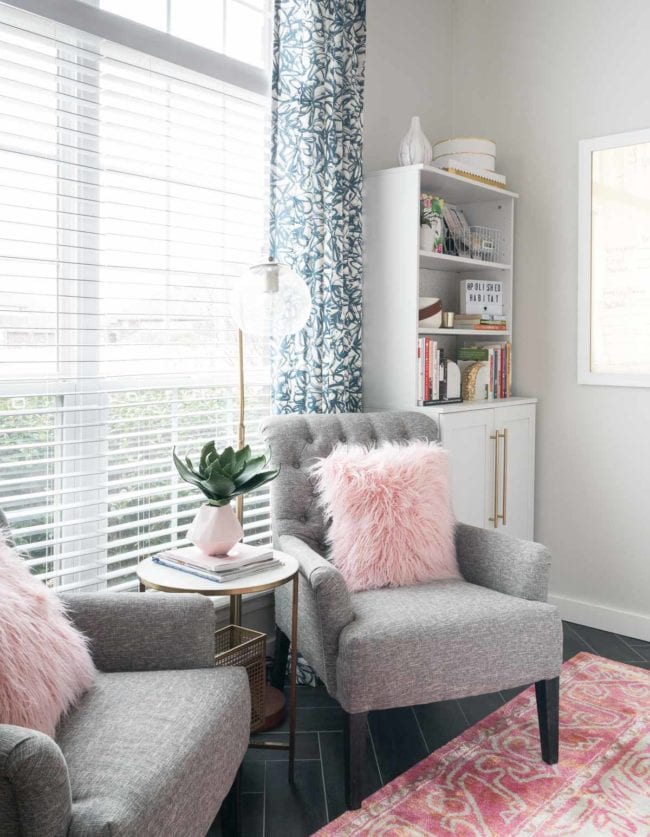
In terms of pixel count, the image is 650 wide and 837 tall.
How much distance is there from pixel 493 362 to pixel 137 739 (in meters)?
2.42

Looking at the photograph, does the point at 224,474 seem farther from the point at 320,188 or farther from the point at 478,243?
the point at 478,243

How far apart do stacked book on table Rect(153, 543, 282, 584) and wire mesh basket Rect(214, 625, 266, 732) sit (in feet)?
0.77

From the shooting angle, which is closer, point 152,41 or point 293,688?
point 293,688

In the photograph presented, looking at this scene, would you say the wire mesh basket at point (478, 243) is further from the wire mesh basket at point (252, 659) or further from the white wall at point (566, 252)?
the wire mesh basket at point (252, 659)

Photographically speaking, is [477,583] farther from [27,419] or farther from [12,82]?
[12,82]

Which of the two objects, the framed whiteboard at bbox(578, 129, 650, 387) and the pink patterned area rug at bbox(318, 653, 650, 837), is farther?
the framed whiteboard at bbox(578, 129, 650, 387)

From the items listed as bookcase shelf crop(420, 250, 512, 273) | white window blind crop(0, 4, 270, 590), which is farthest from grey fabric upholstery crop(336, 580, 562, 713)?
bookcase shelf crop(420, 250, 512, 273)

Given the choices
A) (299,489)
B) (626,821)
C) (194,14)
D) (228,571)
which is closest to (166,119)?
(194,14)

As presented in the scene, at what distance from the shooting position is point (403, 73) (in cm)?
340

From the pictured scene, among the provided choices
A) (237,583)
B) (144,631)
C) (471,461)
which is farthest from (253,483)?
(471,461)

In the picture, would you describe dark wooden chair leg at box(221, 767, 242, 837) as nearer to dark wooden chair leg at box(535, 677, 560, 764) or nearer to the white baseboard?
dark wooden chair leg at box(535, 677, 560, 764)

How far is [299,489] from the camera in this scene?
2510mm

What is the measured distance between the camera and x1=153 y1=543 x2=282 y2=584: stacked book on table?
6.61 ft

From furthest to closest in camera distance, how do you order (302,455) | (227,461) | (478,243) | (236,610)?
1. (478,243)
2. (302,455)
3. (236,610)
4. (227,461)
